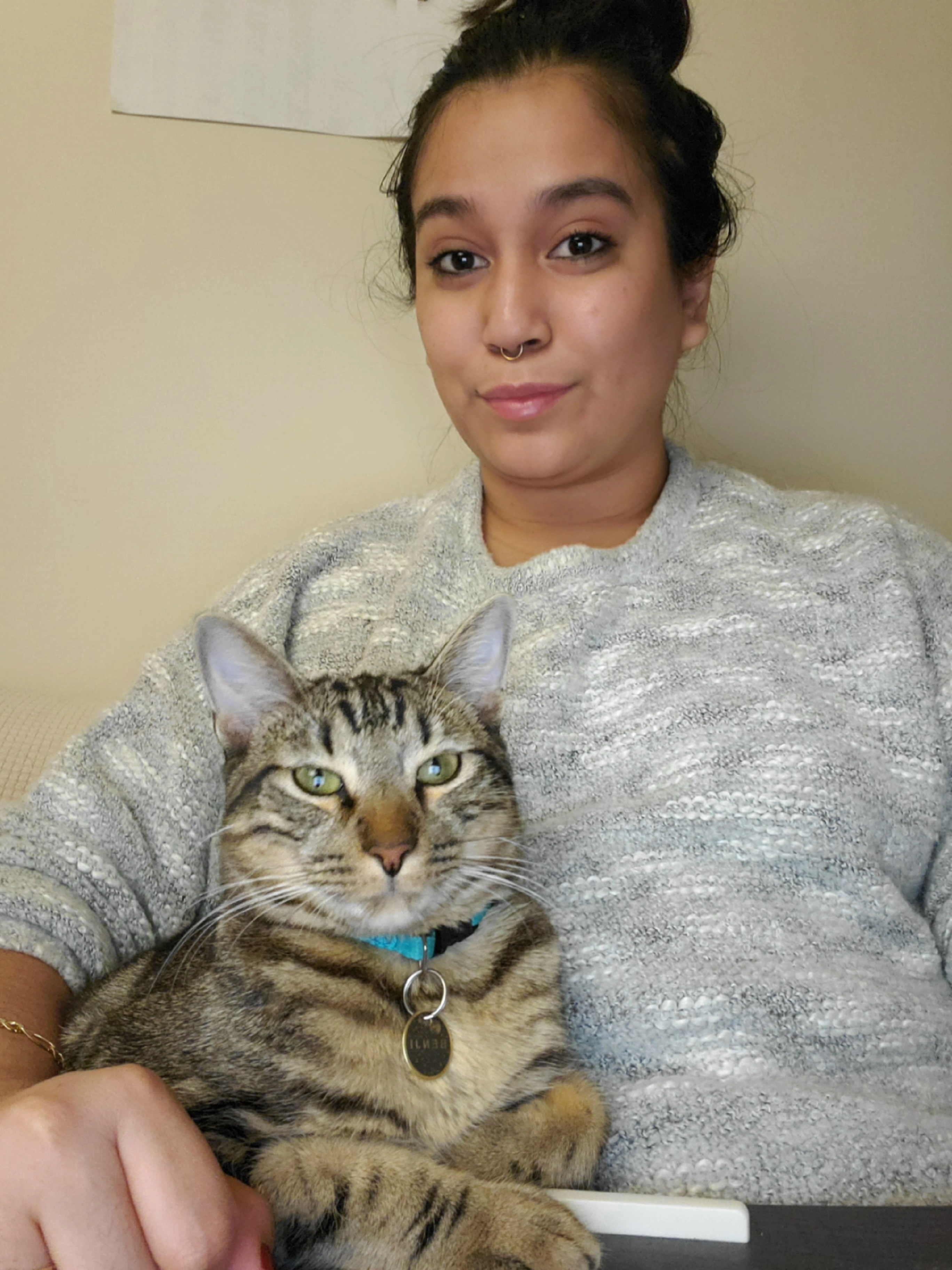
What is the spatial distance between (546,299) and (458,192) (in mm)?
157

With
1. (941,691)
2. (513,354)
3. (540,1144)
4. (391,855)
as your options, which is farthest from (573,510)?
(540,1144)

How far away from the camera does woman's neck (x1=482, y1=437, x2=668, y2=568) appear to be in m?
1.31

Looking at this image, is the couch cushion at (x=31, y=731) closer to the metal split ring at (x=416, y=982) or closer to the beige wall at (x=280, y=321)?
the beige wall at (x=280, y=321)

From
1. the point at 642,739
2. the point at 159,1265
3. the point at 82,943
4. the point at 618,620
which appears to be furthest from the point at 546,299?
the point at 159,1265

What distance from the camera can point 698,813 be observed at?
39.8 inches

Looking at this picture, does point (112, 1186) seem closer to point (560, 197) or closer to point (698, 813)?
point (698, 813)

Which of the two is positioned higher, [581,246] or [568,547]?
[581,246]

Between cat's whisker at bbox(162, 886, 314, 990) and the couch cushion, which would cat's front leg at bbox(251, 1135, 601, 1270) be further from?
the couch cushion

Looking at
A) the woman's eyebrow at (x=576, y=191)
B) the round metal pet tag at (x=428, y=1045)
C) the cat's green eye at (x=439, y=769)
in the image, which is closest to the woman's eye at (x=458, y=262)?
the woman's eyebrow at (x=576, y=191)

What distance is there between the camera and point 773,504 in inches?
51.5

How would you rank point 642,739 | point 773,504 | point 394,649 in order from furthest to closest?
1. point 773,504
2. point 394,649
3. point 642,739

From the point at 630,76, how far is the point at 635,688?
2.32 feet

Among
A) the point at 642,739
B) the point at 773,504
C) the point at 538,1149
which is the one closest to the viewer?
the point at 538,1149

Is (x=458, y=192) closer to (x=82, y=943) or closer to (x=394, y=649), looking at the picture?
(x=394, y=649)
